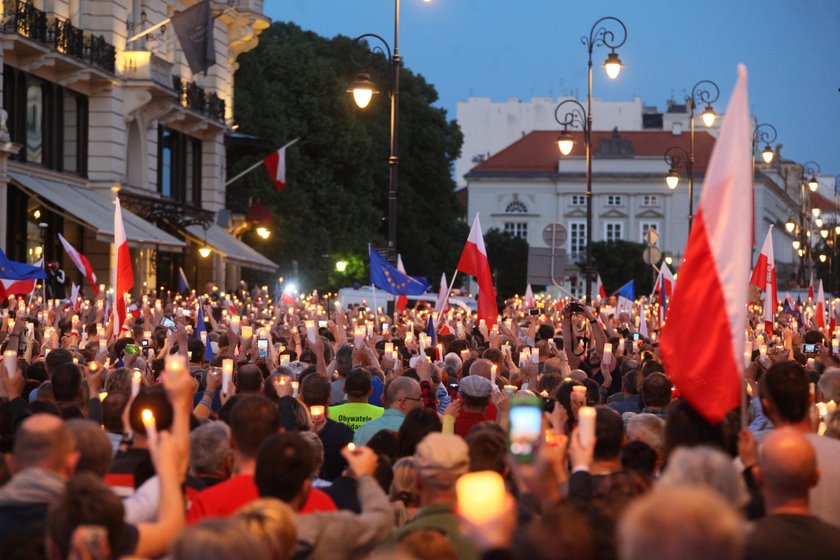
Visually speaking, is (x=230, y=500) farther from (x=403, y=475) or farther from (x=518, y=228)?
(x=518, y=228)

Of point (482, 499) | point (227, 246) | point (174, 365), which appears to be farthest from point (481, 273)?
point (227, 246)

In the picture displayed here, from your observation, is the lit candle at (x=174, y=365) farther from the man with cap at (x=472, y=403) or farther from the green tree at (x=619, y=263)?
the green tree at (x=619, y=263)

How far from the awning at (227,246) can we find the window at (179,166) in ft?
4.05

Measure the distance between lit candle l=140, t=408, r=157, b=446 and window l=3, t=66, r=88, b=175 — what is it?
26658 mm

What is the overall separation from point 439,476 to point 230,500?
0.79m

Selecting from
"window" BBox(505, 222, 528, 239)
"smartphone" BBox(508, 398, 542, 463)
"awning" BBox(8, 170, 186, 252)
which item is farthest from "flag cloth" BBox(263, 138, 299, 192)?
"window" BBox(505, 222, 528, 239)

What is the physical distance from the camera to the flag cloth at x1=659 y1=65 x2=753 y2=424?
6719 mm

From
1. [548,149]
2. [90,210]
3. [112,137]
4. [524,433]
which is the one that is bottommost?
[524,433]

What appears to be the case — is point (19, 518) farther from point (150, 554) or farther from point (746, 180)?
point (746, 180)

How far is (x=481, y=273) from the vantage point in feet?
63.0

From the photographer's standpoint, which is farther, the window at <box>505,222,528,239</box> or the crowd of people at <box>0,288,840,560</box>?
the window at <box>505,222,528,239</box>

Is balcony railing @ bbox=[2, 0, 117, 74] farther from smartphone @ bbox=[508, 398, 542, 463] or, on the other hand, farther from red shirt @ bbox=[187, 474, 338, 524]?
smartphone @ bbox=[508, 398, 542, 463]

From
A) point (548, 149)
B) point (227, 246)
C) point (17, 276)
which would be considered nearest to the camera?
point (17, 276)

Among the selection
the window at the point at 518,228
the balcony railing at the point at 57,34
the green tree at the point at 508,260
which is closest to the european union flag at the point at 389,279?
the balcony railing at the point at 57,34
